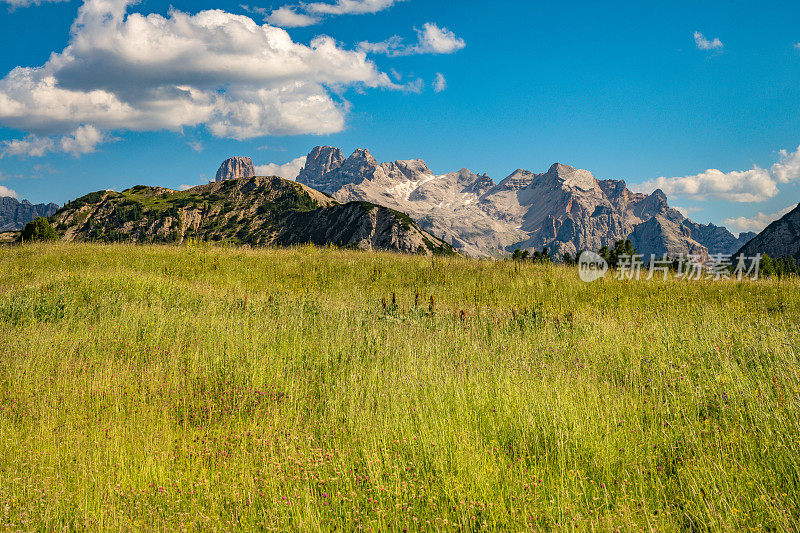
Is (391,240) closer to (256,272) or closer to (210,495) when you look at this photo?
(256,272)

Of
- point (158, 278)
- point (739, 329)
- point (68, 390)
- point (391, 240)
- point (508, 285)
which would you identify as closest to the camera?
point (68, 390)

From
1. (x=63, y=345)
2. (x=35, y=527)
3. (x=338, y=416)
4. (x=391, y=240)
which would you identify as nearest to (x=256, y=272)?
(x=63, y=345)

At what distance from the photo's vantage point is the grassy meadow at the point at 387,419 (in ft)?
10.7

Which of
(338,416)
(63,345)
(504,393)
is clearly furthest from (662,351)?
(63,345)

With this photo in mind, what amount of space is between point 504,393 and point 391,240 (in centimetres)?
15136

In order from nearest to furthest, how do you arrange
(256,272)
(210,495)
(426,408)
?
(210,495)
(426,408)
(256,272)

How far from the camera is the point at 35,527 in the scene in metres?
3.25

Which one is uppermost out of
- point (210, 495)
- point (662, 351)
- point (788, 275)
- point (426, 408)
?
point (788, 275)

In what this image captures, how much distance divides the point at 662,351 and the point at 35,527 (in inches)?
301

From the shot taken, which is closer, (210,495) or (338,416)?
(210,495)

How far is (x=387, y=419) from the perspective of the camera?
4480 millimetres

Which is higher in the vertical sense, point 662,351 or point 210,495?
point 662,351

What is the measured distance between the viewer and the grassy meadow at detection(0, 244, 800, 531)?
3258mm

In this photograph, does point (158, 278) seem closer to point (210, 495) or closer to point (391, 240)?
point (210, 495)
